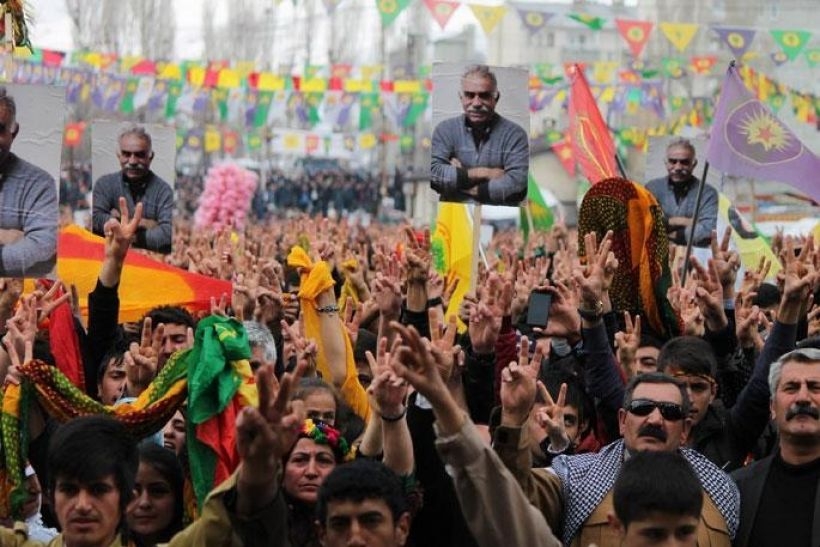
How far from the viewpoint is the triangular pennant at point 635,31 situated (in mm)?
25375

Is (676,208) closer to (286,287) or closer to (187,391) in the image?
(286,287)

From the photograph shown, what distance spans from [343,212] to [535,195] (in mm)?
26030

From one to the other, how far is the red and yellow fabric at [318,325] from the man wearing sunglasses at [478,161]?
104 centimetres

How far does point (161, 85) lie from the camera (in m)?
37.3

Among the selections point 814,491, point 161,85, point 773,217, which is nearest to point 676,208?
point 814,491

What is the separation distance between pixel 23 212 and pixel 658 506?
384 centimetres

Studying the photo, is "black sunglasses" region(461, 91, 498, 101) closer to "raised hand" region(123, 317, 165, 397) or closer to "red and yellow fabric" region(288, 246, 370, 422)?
"red and yellow fabric" region(288, 246, 370, 422)

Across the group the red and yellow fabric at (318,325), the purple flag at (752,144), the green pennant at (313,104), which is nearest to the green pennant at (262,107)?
the green pennant at (313,104)

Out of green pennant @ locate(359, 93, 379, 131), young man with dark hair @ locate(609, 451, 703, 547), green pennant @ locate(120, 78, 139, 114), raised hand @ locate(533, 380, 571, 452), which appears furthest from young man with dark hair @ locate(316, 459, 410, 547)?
green pennant @ locate(359, 93, 379, 131)

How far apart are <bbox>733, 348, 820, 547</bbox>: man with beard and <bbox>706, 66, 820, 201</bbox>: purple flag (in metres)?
5.33

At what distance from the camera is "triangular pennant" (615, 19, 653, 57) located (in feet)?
83.3

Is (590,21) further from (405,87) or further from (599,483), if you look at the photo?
(599,483)

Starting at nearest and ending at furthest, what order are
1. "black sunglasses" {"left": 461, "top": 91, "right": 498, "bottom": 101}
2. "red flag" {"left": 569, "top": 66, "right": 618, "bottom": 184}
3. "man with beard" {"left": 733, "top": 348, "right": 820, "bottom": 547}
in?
"man with beard" {"left": 733, "top": 348, "right": 820, "bottom": 547}
"black sunglasses" {"left": 461, "top": 91, "right": 498, "bottom": 101}
"red flag" {"left": 569, "top": 66, "right": 618, "bottom": 184}

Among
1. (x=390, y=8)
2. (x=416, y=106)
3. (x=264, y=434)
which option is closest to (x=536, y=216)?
(x=390, y=8)
